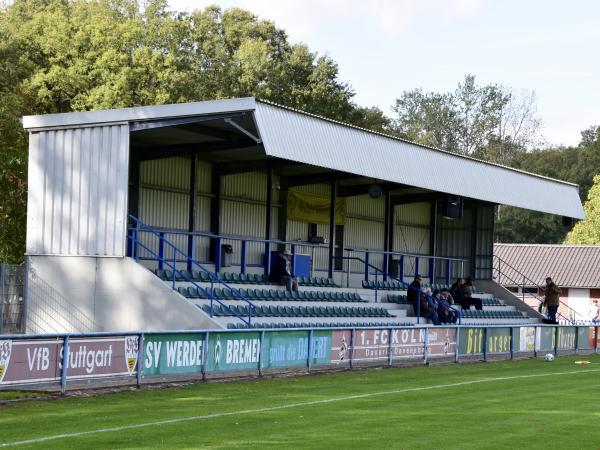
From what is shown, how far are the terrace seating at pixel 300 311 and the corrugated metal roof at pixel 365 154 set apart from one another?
13.1 ft

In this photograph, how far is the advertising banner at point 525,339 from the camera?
99.3 ft

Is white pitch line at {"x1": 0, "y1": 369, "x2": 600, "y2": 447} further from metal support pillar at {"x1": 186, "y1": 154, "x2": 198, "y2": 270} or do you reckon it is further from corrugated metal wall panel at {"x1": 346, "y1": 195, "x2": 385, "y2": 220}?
corrugated metal wall panel at {"x1": 346, "y1": 195, "x2": 385, "y2": 220}

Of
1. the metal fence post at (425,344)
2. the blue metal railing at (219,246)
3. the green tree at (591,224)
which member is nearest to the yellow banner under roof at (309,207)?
the blue metal railing at (219,246)

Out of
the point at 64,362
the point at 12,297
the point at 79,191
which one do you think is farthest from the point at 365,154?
the point at 64,362

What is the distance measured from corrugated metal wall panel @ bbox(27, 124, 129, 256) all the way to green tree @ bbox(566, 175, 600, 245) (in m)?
54.3

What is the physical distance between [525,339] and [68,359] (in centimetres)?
1715

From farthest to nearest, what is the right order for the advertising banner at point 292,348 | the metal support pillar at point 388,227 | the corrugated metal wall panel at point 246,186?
the metal support pillar at point 388,227 → the corrugated metal wall panel at point 246,186 → the advertising banner at point 292,348

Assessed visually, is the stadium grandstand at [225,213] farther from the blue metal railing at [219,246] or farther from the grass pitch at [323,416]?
the grass pitch at [323,416]

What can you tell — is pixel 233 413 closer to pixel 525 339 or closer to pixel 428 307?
pixel 525 339

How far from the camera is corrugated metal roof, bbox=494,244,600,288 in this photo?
6469cm

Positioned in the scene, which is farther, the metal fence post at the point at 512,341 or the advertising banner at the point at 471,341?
the metal fence post at the point at 512,341

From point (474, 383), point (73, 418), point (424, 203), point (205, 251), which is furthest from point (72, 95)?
point (73, 418)

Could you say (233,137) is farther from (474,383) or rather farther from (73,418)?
(73,418)

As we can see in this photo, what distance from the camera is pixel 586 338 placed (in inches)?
1353
